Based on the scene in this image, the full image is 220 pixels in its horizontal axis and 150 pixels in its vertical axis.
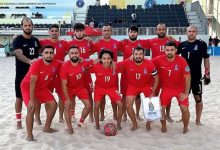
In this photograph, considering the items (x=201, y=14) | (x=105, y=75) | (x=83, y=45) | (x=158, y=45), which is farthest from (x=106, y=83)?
(x=201, y=14)

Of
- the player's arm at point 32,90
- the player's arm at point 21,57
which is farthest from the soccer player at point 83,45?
the player's arm at point 32,90

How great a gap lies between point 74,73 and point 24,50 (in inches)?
38.3

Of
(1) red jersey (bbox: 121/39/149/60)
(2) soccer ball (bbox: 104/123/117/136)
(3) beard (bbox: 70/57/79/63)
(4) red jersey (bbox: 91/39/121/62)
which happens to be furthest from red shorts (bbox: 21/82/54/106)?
(1) red jersey (bbox: 121/39/149/60)

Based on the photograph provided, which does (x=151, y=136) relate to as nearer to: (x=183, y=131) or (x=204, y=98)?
(x=183, y=131)

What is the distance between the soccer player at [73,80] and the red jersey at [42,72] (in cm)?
14

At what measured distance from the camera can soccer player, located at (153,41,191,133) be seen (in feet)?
18.5

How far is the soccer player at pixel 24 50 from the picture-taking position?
574 centimetres

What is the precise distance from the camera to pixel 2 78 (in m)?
13.3

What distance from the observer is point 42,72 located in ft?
17.9

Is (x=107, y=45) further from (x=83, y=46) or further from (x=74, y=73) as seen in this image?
(x=74, y=73)

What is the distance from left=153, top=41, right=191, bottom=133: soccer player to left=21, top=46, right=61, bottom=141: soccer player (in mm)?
1811

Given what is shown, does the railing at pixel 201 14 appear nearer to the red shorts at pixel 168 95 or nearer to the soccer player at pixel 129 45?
the soccer player at pixel 129 45

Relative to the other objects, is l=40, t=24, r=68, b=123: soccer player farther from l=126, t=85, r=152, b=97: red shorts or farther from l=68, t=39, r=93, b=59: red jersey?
l=126, t=85, r=152, b=97: red shorts

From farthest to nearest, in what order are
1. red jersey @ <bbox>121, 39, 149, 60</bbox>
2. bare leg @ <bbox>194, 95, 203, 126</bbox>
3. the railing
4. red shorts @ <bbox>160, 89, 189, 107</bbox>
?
the railing, red jersey @ <bbox>121, 39, 149, 60</bbox>, bare leg @ <bbox>194, 95, 203, 126</bbox>, red shorts @ <bbox>160, 89, 189, 107</bbox>
